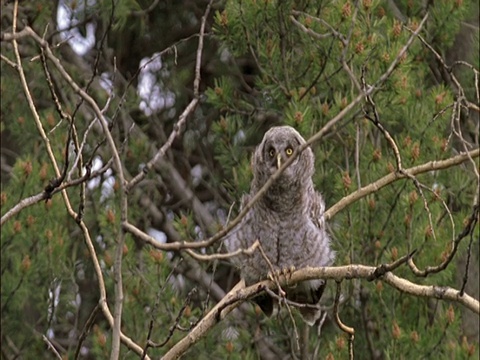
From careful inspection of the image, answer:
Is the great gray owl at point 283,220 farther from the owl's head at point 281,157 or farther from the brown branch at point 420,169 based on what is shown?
the brown branch at point 420,169

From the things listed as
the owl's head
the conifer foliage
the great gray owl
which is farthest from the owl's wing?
the conifer foliage

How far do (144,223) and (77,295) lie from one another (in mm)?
734

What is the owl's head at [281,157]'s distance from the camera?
532 centimetres

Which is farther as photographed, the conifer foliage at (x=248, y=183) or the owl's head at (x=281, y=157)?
the conifer foliage at (x=248, y=183)

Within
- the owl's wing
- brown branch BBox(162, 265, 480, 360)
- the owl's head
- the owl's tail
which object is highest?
the owl's head

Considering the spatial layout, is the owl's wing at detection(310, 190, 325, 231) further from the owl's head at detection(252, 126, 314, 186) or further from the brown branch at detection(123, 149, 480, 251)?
the brown branch at detection(123, 149, 480, 251)

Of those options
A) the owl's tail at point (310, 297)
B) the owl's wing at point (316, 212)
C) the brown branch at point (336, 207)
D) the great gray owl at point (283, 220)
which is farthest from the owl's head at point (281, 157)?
the owl's tail at point (310, 297)

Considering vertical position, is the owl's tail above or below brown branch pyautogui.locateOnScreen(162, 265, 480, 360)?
below

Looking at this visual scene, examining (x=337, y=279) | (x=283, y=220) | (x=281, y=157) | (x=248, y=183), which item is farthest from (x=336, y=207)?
(x=248, y=183)

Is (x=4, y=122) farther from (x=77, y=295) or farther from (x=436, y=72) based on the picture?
(x=436, y=72)

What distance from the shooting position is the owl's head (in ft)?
17.5

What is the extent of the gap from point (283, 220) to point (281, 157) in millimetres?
374

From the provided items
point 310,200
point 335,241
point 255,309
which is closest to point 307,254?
point 310,200

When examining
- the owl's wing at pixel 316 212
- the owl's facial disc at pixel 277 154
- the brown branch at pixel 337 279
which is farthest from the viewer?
the owl's wing at pixel 316 212
